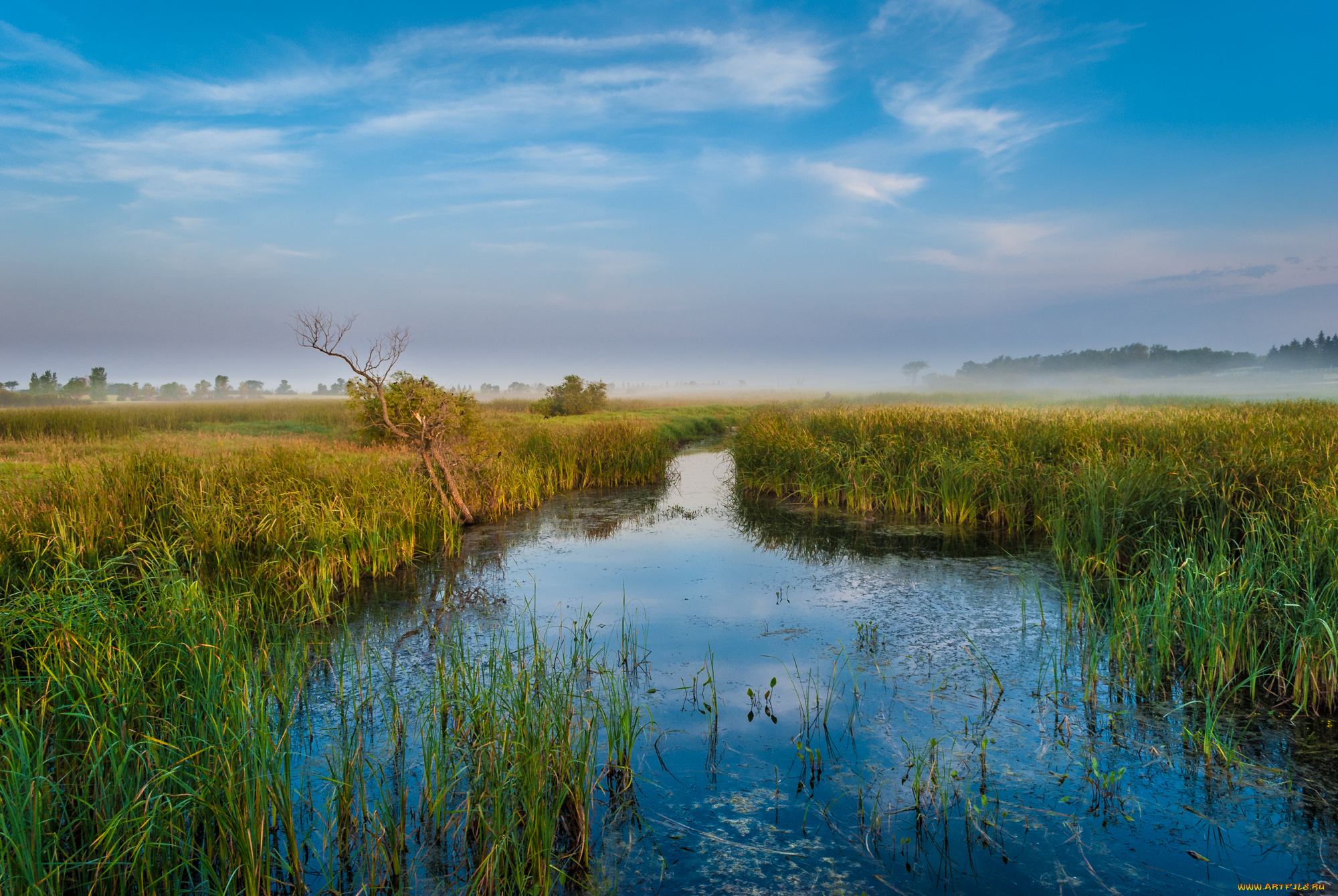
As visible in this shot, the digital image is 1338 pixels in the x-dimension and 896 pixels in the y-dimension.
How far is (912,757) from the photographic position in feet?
14.0

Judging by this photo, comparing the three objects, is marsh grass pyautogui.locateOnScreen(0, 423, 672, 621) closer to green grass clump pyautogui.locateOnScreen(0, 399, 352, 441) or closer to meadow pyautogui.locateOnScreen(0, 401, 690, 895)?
Answer: meadow pyautogui.locateOnScreen(0, 401, 690, 895)

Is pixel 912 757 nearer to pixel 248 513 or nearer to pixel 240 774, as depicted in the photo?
pixel 240 774

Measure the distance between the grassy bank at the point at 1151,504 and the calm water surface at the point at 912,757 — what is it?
0.54 metres

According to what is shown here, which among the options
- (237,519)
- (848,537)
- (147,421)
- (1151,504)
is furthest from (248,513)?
(147,421)

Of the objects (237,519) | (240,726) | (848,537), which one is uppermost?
(237,519)

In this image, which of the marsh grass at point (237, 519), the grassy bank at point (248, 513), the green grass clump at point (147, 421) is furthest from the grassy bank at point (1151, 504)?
the green grass clump at point (147, 421)

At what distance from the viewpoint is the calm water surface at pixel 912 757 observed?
3342 millimetres

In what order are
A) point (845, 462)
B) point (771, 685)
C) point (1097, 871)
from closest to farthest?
point (1097, 871) → point (771, 685) → point (845, 462)

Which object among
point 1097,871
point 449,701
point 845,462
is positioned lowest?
point 1097,871

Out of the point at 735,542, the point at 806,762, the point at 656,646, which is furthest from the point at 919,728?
the point at 735,542

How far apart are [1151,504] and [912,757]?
243 inches

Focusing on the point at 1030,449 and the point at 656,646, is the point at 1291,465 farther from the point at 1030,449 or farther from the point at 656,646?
the point at 656,646

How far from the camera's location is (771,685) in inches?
203

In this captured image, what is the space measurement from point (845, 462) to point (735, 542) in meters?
4.37
